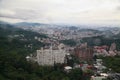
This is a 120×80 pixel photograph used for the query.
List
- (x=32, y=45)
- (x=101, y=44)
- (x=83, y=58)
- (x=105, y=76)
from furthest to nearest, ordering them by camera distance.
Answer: (x=101, y=44) < (x=32, y=45) < (x=83, y=58) < (x=105, y=76)

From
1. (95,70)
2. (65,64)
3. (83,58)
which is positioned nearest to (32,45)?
(83,58)

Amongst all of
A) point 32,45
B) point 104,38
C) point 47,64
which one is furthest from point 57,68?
point 104,38

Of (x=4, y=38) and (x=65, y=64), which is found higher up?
(x=4, y=38)

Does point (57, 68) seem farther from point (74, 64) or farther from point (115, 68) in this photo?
point (115, 68)

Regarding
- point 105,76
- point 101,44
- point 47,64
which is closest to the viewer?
point 105,76

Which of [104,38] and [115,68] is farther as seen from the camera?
[104,38]

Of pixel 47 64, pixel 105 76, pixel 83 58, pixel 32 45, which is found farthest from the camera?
pixel 32 45

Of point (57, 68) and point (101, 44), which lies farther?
point (101, 44)

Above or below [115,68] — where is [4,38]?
above

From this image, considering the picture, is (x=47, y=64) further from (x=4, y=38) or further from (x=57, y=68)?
(x=4, y=38)
